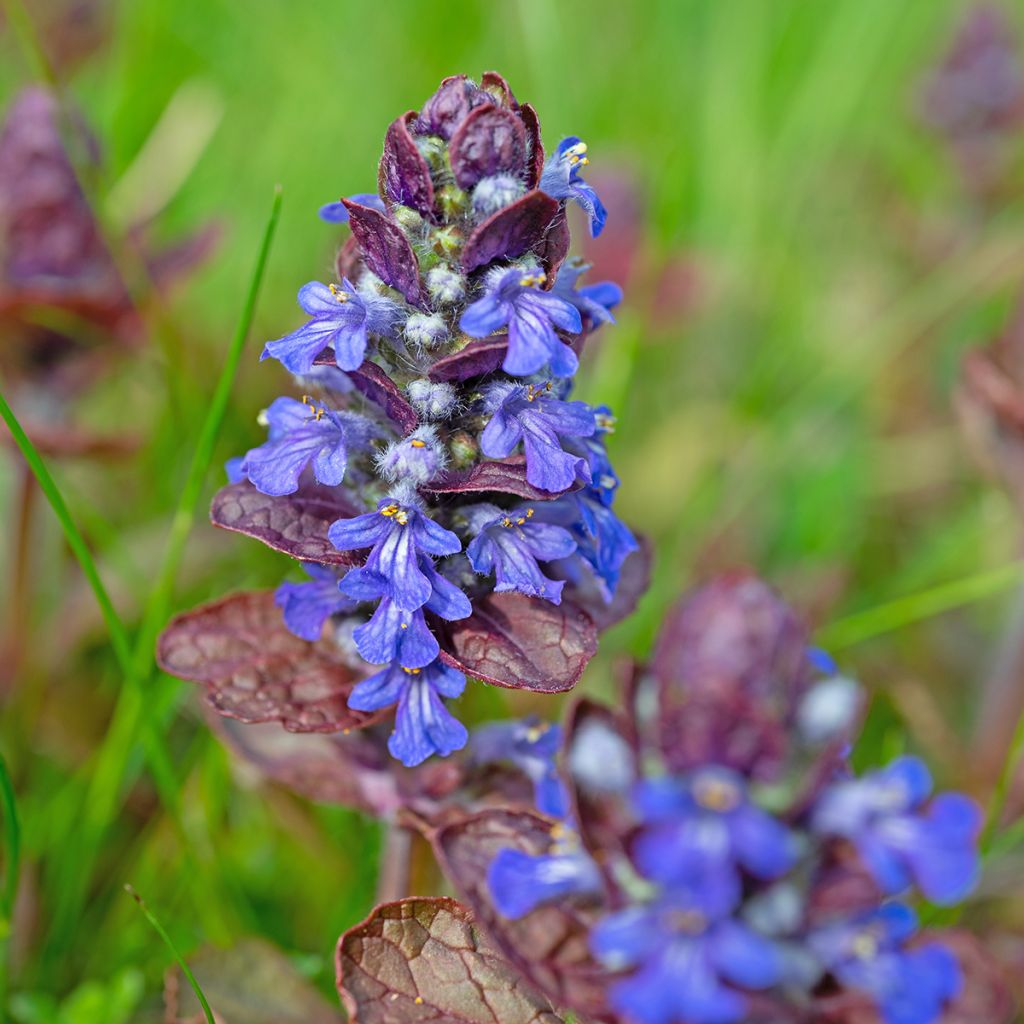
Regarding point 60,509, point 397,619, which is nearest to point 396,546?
point 397,619

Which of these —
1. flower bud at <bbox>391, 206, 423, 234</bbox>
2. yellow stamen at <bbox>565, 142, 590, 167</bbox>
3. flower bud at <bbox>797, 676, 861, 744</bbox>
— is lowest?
flower bud at <bbox>797, 676, 861, 744</bbox>

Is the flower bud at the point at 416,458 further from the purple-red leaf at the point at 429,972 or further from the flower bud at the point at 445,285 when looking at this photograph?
the purple-red leaf at the point at 429,972

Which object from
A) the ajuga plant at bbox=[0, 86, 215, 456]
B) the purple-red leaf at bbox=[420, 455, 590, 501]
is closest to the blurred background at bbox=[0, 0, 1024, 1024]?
the ajuga plant at bbox=[0, 86, 215, 456]

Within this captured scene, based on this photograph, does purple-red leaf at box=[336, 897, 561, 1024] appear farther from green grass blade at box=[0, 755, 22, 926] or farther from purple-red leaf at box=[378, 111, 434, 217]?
purple-red leaf at box=[378, 111, 434, 217]

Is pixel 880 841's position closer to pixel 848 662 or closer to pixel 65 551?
pixel 848 662

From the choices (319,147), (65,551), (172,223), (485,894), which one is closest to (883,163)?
(319,147)

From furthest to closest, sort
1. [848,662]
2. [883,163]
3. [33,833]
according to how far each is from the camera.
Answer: [883,163] < [848,662] < [33,833]

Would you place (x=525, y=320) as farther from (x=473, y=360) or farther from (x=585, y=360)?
(x=585, y=360)
